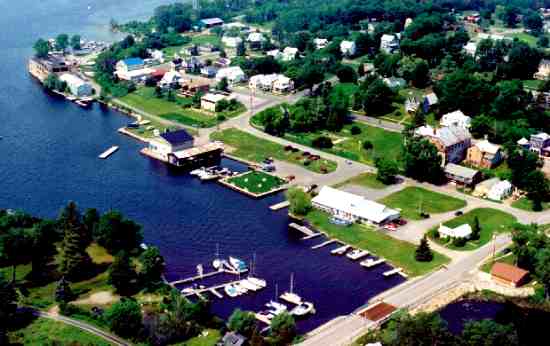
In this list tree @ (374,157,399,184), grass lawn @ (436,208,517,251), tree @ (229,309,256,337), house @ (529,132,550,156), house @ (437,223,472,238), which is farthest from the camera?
house @ (529,132,550,156)

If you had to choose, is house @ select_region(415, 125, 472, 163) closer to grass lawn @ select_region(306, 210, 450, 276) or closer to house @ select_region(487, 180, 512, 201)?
house @ select_region(487, 180, 512, 201)

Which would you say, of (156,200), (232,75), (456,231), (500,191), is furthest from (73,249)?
(232,75)

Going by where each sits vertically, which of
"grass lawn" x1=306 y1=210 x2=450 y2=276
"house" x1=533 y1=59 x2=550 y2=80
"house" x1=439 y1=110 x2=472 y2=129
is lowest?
"grass lawn" x1=306 y1=210 x2=450 y2=276

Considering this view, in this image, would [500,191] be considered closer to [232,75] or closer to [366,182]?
[366,182]

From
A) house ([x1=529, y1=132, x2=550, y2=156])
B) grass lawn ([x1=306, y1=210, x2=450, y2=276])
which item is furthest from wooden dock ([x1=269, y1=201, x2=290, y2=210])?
house ([x1=529, y1=132, x2=550, y2=156])

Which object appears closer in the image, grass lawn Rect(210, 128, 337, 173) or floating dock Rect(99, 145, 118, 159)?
grass lawn Rect(210, 128, 337, 173)

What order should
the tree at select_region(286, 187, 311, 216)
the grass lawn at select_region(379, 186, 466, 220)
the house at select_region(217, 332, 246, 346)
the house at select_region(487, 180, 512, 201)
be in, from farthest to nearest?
the house at select_region(487, 180, 512, 201), the grass lawn at select_region(379, 186, 466, 220), the tree at select_region(286, 187, 311, 216), the house at select_region(217, 332, 246, 346)

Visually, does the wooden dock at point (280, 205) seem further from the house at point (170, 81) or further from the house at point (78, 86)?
the house at point (78, 86)
